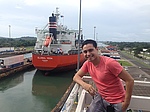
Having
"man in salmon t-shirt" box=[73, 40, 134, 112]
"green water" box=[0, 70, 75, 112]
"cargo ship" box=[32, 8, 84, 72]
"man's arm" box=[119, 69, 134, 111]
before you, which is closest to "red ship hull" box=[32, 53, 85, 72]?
"cargo ship" box=[32, 8, 84, 72]

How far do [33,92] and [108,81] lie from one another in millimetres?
13298

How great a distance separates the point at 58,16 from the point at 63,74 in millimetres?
8610

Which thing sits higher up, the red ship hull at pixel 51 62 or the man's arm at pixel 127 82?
the man's arm at pixel 127 82

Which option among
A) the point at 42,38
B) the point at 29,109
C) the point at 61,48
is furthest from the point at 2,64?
the point at 29,109

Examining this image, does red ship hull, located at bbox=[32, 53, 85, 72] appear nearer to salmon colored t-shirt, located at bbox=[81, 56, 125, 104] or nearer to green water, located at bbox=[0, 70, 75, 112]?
green water, located at bbox=[0, 70, 75, 112]

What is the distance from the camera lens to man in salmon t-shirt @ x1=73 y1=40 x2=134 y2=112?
5.60ft

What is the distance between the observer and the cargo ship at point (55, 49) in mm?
17016

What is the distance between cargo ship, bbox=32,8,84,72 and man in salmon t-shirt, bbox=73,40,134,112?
1503cm

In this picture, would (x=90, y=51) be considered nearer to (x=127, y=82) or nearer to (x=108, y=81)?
(x=108, y=81)

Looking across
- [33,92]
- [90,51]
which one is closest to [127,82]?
[90,51]

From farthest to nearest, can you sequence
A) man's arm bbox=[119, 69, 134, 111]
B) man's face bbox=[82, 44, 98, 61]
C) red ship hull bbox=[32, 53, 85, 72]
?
red ship hull bbox=[32, 53, 85, 72], man's face bbox=[82, 44, 98, 61], man's arm bbox=[119, 69, 134, 111]

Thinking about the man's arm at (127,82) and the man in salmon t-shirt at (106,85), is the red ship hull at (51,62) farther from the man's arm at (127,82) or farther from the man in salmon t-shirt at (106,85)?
the man's arm at (127,82)

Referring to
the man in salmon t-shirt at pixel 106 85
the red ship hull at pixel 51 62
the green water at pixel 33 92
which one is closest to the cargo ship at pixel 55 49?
the red ship hull at pixel 51 62

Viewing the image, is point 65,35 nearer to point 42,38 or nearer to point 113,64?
point 42,38
